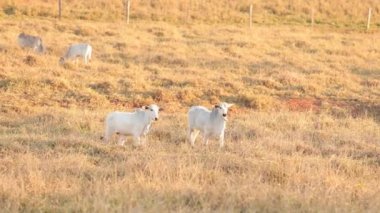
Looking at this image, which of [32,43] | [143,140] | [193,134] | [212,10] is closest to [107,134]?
[143,140]

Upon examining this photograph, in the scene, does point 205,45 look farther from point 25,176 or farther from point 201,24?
point 25,176

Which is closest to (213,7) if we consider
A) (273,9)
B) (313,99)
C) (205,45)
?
(273,9)

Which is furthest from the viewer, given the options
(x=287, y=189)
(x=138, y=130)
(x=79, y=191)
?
(x=138, y=130)

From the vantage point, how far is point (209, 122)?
37.0 ft

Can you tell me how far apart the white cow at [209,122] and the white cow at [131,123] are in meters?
0.84

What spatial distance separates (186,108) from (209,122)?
429 cm

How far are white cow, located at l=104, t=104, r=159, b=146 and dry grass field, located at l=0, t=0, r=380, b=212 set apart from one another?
29 centimetres

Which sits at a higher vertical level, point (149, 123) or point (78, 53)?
point (149, 123)

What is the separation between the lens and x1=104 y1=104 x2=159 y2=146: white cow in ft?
35.7

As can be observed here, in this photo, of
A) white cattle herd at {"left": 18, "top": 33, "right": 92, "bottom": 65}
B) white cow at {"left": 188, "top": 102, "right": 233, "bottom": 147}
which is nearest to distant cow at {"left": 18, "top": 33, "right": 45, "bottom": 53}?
white cattle herd at {"left": 18, "top": 33, "right": 92, "bottom": 65}

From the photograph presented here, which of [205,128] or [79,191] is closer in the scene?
[79,191]

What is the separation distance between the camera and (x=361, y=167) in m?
9.27

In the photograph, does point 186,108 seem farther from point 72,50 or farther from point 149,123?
point 72,50

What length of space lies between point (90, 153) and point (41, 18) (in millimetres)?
19914
